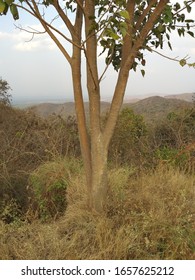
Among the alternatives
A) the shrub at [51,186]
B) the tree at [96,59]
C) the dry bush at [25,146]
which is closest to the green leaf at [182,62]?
the tree at [96,59]

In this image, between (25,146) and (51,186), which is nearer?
(51,186)

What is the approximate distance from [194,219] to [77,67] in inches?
64.4

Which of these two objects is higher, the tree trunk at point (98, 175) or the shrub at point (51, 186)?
the tree trunk at point (98, 175)

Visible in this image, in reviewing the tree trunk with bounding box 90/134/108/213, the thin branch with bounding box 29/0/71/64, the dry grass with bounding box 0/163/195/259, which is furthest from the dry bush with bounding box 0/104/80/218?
the thin branch with bounding box 29/0/71/64

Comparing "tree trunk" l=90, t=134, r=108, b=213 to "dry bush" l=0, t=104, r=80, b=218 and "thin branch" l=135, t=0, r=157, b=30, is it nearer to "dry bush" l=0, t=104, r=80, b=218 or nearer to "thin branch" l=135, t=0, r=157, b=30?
"thin branch" l=135, t=0, r=157, b=30

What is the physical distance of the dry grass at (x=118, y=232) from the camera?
2434mm

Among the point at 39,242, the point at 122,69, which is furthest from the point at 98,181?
the point at 122,69

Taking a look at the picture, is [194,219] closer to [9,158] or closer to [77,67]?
[77,67]

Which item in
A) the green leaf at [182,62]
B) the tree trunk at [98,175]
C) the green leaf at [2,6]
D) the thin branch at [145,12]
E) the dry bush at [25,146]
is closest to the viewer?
the green leaf at [2,6]

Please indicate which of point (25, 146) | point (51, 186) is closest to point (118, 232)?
point (51, 186)

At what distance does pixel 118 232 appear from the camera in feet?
8.27

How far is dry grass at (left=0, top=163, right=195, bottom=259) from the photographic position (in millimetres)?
2434

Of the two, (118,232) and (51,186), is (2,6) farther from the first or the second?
(51,186)

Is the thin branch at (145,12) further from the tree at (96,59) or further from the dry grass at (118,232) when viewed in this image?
the dry grass at (118,232)
